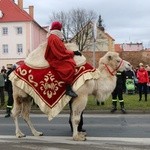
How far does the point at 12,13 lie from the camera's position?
243ft

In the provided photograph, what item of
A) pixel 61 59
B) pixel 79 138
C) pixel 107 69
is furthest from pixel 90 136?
pixel 61 59

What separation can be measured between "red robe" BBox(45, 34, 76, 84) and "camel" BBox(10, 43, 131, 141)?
1.28 feet

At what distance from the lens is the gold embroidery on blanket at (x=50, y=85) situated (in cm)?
940

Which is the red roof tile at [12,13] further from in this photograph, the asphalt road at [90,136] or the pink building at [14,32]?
the asphalt road at [90,136]

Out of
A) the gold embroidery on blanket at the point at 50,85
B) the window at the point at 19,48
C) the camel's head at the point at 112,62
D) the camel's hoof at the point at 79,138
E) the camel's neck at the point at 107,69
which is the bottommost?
the camel's hoof at the point at 79,138

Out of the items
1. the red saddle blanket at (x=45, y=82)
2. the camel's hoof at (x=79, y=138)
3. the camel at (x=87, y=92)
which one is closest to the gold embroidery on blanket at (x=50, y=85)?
the red saddle blanket at (x=45, y=82)

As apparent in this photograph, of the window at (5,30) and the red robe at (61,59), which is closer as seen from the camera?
the red robe at (61,59)

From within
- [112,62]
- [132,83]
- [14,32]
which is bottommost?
[132,83]

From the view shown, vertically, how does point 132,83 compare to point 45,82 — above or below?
below

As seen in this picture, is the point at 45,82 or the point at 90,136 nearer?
the point at 45,82

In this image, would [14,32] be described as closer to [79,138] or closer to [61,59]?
[61,59]

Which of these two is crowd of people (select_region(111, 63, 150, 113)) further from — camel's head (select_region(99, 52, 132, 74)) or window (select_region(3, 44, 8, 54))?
window (select_region(3, 44, 8, 54))

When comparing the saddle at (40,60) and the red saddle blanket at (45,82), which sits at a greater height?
the saddle at (40,60)

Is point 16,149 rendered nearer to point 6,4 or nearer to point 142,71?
point 142,71
